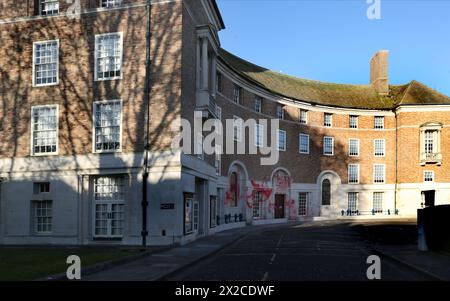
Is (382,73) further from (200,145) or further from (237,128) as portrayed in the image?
(200,145)

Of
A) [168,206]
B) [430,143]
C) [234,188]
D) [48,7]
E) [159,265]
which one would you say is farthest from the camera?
[430,143]

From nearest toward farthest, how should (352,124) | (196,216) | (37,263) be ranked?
1. (37,263)
2. (196,216)
3. (352,124)

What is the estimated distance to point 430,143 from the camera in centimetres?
5094

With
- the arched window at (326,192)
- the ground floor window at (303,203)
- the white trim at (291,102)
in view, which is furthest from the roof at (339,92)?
the ground floor window at (303,203)

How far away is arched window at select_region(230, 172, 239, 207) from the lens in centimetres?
3941

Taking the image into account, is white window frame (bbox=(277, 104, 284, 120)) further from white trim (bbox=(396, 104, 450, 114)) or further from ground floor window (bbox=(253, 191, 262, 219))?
white trim (bbox=(396, 104, 450, 114))

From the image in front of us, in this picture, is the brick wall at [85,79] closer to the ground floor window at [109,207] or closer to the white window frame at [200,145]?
the ground floor window at [109,207]

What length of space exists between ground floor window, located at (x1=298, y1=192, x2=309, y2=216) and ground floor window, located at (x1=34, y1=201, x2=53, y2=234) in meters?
30.6

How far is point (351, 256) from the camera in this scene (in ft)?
61.4

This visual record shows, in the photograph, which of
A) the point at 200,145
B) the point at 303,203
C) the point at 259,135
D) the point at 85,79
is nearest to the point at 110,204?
the point at 200,145

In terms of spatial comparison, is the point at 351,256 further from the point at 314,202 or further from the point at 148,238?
the point at 314,202

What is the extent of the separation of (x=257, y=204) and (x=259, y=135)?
704 cm

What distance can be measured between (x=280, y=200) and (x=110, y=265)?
111ft

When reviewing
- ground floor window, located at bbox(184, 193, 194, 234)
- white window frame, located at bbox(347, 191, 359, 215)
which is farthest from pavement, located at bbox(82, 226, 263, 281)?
white window frame, located at bbox(347, 191, 359, 215)
